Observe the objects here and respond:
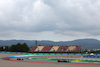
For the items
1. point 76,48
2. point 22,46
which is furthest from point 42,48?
point 76,48

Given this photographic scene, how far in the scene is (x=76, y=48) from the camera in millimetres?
111125

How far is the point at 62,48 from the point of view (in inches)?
4572

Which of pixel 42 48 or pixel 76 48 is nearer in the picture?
pixel 76 48

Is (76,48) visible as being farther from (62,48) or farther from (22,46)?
(22,46)

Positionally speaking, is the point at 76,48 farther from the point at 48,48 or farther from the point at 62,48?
the point at 48,48

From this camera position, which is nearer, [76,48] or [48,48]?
[76,48]

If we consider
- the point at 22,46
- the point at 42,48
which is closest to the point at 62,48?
the point at 42,48

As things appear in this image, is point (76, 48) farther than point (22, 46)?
No

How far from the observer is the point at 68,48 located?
11469 cm

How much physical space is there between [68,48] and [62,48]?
14.5 ft

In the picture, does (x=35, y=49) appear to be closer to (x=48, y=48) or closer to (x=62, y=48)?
(x=48, y=48)

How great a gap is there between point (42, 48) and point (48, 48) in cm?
455

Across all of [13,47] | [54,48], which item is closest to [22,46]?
[13,47]

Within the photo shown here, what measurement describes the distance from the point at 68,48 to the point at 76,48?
20.5ft
